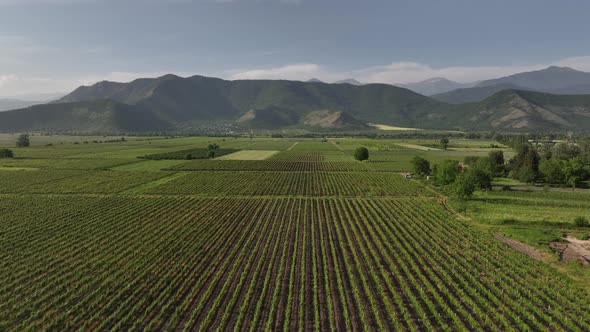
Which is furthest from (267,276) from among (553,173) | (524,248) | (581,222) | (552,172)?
(553,173)

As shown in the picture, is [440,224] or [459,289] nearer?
[459,289]

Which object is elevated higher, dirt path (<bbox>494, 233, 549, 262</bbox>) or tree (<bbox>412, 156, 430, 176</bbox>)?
tree (<bbox>412, 156, 430, 176</bbox>)

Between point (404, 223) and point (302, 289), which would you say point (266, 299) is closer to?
point (302, 289)

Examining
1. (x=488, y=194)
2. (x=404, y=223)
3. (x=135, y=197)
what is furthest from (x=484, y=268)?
(x=135, y=197)

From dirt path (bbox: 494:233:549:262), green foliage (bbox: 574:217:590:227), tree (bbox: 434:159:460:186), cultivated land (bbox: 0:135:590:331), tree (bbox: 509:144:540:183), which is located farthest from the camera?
tree (bbox: 509:144:540:183)

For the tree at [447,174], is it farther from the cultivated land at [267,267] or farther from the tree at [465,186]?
the cultivated land at [267,267]

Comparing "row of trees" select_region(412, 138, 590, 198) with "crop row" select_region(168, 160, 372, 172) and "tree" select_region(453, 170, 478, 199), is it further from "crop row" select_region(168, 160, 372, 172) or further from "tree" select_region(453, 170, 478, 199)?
"crop row" select_region(168, 160, 372, 172)

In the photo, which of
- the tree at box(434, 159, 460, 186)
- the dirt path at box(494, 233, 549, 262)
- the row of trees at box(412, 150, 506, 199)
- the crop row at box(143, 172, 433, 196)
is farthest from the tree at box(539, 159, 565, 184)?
the dirt path at box(494, 233, 549, 262)
